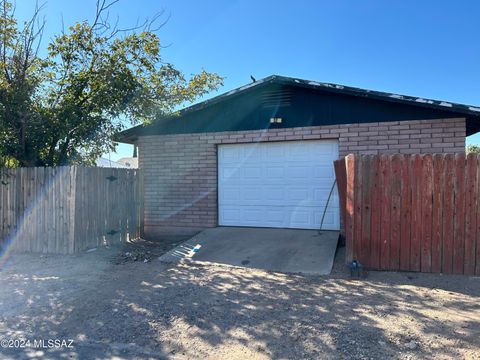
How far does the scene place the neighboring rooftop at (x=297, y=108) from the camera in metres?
7.75

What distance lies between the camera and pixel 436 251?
5777 millimetres

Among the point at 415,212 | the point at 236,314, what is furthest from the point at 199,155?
the point at 236,314

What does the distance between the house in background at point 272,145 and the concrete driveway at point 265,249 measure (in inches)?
22.2

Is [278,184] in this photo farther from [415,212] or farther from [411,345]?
[411,345]

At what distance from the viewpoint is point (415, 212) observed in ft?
19.3

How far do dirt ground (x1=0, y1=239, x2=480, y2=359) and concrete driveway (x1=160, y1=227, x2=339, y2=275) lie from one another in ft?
1.08

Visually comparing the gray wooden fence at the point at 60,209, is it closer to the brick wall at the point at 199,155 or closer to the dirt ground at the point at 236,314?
the brick wall at the point at 199,155

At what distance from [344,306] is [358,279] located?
4.15ft

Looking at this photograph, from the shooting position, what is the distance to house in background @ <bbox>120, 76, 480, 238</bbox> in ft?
26.0

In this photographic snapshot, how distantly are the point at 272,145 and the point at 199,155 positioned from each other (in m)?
1.99

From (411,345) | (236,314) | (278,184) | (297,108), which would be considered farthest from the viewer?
(278,184)

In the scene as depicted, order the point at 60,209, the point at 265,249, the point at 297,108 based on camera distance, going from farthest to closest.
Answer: the point at 297,108
the point at 60,209
the point at 265,249

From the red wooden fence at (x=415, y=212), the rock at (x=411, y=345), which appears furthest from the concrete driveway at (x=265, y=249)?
the rock at (x=411, y=345)

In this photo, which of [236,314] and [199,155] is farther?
[199,155]
